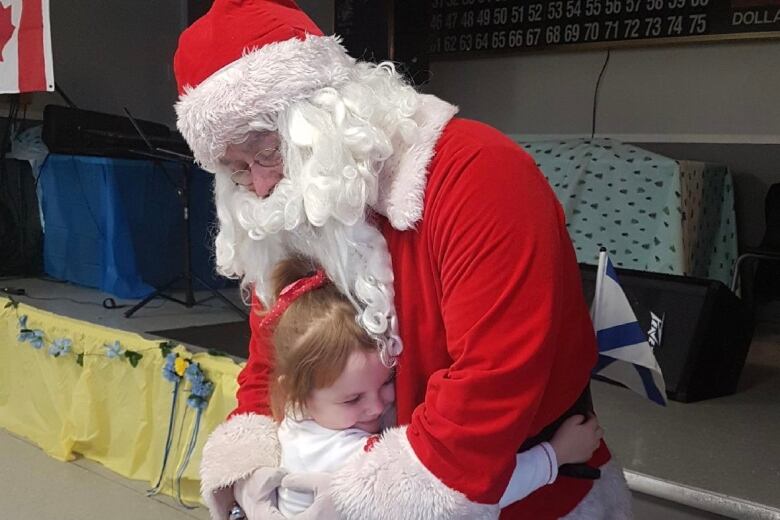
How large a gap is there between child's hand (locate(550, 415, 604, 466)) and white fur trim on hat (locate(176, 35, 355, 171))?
531 mm

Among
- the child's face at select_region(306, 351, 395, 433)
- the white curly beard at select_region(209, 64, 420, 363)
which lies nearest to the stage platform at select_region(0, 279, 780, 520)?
the child's face at select_region(306, 351, 395, 433)

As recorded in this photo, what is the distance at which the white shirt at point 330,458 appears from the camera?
36.1 inches

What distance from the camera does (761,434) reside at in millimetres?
2000

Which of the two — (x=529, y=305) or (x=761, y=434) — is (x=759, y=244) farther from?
(x=529, y=305)

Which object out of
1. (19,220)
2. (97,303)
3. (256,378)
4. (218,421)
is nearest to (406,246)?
(256,378)

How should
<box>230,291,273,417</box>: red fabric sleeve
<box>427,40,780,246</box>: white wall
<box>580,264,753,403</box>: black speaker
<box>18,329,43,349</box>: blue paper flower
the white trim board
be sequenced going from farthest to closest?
<box>427,40,780,246</box>: white wall < <box>18,329,43,349</box>: blue paper flower < <box>580,264,753,403</box>: black speaker < the white trim board < <box>230,291,273,417</box>: red fabric sleeve

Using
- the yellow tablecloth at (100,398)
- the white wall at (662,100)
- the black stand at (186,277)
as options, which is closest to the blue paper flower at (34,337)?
the yellow tablecloth at (100,398)

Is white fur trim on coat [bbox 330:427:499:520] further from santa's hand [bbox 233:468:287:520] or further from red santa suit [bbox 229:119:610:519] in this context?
santa's hand [bbox 233:468:287:520]

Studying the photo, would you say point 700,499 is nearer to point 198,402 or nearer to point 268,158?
point 268,158

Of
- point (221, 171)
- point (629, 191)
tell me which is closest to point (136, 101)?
point (629, 191)

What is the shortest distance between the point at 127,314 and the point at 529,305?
2.54 metres

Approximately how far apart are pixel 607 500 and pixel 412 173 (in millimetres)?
544

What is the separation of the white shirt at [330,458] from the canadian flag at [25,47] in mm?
1978

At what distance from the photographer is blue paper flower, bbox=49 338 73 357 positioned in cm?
260
